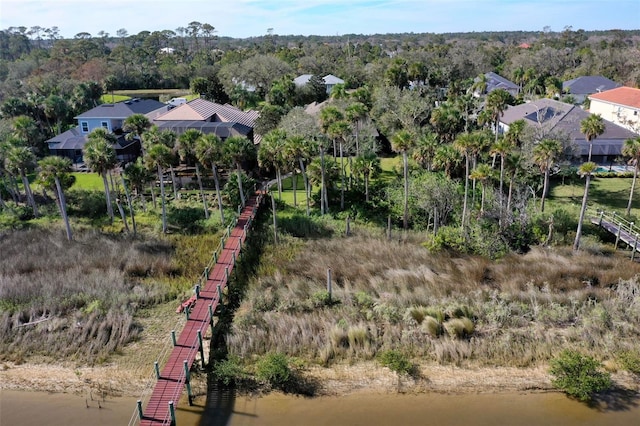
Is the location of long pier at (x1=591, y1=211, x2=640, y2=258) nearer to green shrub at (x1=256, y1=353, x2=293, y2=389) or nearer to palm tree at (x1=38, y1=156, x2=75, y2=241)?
green shrub at (x1=256, y1=353, x2=293, y2=389)

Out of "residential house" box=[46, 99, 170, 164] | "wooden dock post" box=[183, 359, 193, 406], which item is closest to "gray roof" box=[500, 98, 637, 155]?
"wooden dock post" box=[183, 359, 193, 406]

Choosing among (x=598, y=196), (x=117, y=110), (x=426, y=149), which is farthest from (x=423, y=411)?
(x=117, y=110)

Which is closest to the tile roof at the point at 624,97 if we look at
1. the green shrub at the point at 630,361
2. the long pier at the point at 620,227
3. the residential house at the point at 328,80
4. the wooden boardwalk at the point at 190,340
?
the long pier at the point at 620,227

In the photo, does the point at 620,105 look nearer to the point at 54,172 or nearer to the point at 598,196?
the point at 598,196

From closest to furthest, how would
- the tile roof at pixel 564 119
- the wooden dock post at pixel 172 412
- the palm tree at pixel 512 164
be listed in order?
1. the wooden dock post at pixel 172 412
2. the palm tree at pixel 512 164
3. the tile roof at pixel 564 119

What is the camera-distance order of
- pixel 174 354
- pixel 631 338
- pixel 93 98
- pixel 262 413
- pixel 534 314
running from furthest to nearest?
pixel 93 98, pixel 534 314, pixel 631 338, pixel 174 354, pixel 262 413

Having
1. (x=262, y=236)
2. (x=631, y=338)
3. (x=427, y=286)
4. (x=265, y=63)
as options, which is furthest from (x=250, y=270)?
(x=265, y=63)

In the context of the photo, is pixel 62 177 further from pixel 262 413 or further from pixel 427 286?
pixel 427 286

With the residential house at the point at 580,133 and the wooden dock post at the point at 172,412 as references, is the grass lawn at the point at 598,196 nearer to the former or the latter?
→ the residential house at the point at 580,133

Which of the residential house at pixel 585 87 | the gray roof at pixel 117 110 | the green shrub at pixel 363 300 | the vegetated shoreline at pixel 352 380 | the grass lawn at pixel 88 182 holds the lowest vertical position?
the vegetated shoreline at pixel 352 380
